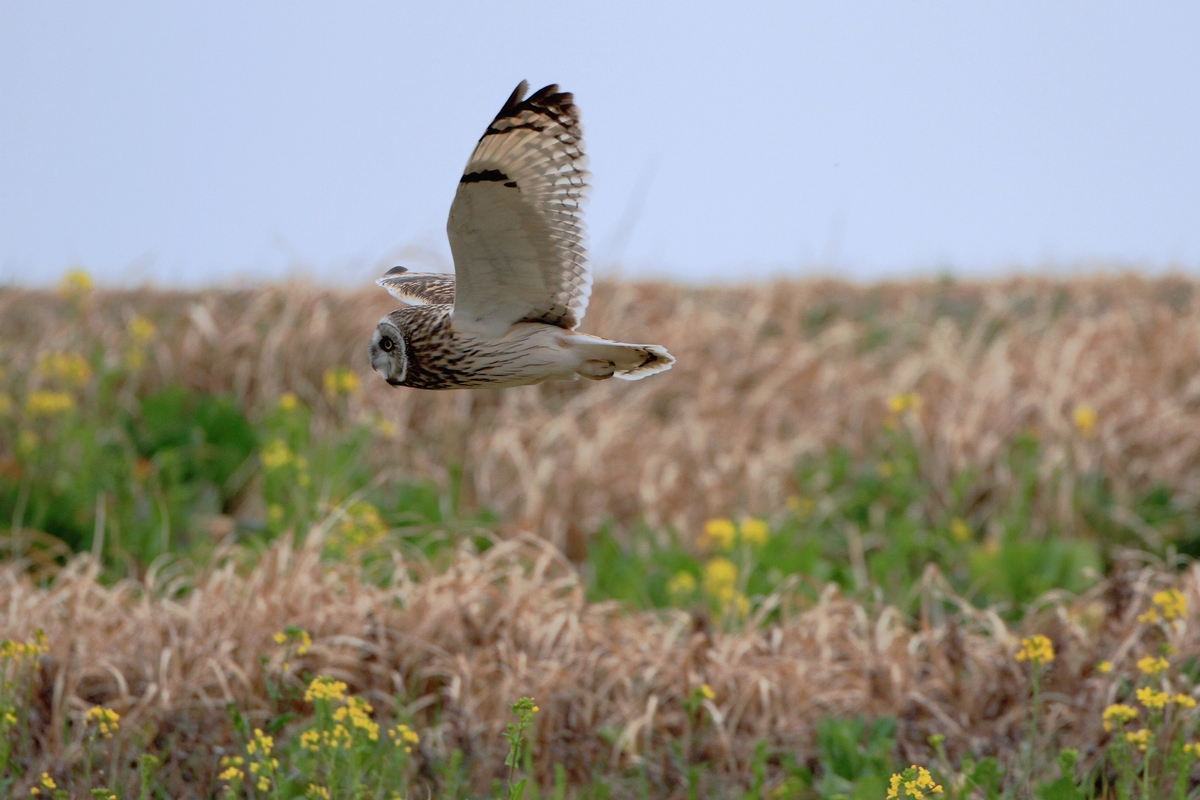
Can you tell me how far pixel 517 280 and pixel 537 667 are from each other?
186cm

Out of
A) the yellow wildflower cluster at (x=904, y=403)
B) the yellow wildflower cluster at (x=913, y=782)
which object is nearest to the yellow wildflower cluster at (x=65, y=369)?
the yellow wildflower cluster at (x=904, y=403)

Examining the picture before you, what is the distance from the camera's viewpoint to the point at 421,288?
3.13m

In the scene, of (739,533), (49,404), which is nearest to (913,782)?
(739,533)

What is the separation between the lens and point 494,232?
2434mm

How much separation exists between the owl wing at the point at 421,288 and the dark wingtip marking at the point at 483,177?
467mm

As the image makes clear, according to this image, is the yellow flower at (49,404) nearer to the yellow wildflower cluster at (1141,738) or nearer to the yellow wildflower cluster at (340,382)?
the yellow wildflower cluster at (340,382)

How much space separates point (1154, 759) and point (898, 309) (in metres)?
6.91

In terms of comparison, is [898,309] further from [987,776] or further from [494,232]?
[494,232]

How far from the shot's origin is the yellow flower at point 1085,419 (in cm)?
691

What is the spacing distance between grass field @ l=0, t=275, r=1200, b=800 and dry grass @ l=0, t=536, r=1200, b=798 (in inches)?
0.7

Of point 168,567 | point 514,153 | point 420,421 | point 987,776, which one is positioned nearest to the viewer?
point 514,153

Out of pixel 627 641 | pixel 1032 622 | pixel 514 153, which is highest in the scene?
pixel 514 153

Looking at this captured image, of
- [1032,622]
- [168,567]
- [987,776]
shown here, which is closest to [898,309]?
[1032,622]

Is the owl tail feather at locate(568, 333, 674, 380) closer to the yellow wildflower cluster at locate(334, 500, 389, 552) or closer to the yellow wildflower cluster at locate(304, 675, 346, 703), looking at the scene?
the yellow wildflower cluster at locate(304, 675, 346, 703)
